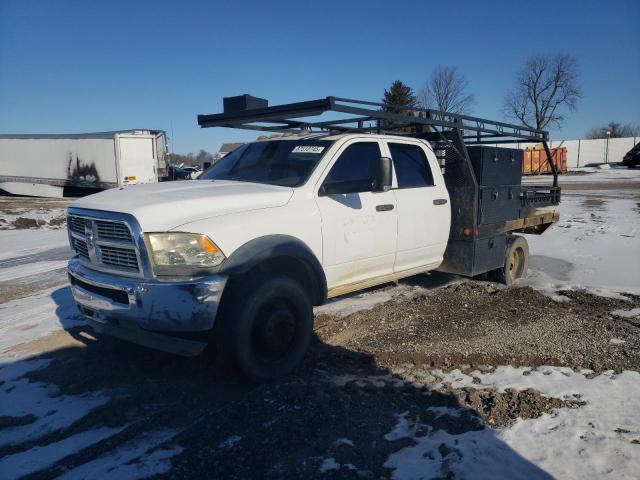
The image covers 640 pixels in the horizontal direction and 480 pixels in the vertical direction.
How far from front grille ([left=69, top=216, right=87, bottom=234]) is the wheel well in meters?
1.49

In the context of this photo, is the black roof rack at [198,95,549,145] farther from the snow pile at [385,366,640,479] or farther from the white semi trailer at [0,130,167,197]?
the white semi trailer at [0,130,167,197]

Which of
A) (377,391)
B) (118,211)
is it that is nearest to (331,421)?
(377,391)

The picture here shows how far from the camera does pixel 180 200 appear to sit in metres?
3.71

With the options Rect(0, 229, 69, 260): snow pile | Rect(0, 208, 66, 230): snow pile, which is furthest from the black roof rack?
Rect(0, 208, 66, 230): snow pile

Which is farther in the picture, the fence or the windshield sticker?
the fence

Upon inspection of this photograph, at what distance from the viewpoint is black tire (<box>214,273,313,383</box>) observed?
3.62 metres

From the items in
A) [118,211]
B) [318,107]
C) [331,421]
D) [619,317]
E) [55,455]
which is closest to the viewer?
[55,455]

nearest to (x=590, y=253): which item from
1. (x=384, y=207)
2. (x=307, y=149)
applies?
(x=384, y=207)

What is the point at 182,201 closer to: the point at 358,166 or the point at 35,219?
the point at 358,166

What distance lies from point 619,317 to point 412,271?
2.28 metres

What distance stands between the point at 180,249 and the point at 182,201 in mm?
402

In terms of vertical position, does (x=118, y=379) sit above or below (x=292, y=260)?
below

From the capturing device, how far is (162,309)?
3.43 meters

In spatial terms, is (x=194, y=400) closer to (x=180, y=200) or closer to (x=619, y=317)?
(x=180, y=200)
